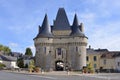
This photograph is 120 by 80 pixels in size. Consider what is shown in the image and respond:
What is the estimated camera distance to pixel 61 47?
89250 millimetres

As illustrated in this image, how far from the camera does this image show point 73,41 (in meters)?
87.6

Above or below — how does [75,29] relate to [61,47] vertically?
above

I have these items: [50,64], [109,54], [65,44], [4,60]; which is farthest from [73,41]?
[4,60]

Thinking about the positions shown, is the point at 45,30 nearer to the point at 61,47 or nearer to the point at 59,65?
the point at 61,47

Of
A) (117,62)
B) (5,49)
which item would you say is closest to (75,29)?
(117,62)

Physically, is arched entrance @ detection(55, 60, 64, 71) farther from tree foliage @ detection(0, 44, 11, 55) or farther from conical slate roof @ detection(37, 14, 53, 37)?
tree foliage @ detection(0, 44, 11, 55)

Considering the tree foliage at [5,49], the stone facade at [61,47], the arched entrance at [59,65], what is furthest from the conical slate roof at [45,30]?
the tree foliage at [5,49]

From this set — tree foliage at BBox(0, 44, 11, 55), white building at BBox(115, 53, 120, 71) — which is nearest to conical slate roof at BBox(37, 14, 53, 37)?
white building at BBox(115, 53, 120, 71)

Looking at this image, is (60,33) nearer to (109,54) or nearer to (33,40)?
(33,40)

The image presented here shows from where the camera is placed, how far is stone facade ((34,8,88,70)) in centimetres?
8712

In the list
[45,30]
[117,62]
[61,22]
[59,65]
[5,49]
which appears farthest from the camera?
[5,49]

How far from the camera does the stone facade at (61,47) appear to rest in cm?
8712

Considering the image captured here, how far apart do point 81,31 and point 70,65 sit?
34.9 ft

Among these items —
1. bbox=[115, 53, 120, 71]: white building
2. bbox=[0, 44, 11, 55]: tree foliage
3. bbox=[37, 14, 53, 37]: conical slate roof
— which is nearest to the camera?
bbox=[37, 14, 53, 37]: conical slate roof
